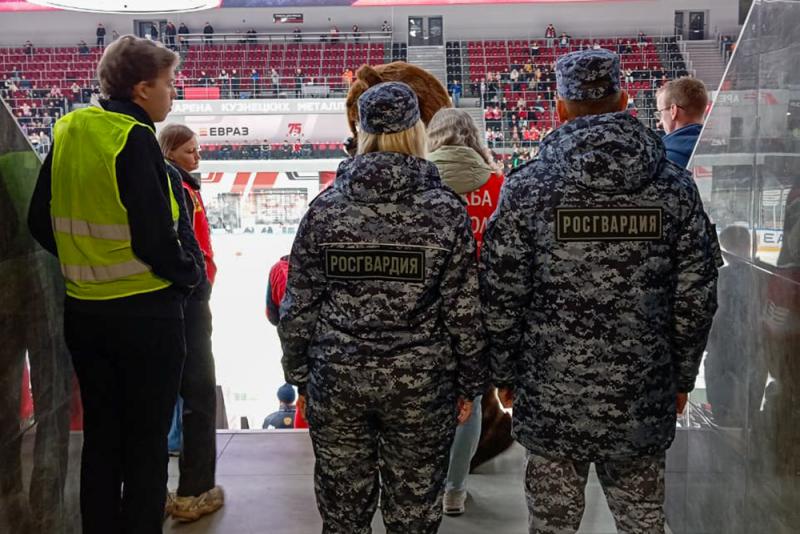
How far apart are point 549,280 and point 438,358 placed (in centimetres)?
26

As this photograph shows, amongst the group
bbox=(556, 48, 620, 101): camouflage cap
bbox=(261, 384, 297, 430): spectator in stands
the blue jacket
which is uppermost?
bbox=(556, 48, 620, 101): camouflage cap

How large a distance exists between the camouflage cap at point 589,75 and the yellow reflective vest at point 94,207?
0.88 meters

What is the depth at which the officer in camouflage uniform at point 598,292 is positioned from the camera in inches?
55.3

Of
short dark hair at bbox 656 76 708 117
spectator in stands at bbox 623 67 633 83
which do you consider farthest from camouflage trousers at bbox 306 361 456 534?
spectator in stands at bbox 623 67 633 83

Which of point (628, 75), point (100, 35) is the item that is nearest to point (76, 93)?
point (100, 35)

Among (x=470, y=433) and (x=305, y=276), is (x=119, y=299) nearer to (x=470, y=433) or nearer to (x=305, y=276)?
(x=305, y=276)

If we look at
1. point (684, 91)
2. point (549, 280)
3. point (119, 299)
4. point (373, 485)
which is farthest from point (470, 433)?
point (684, 91)

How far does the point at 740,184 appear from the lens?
1728 millimetres

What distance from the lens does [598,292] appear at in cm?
143

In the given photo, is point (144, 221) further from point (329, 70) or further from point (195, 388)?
point (329, 70)

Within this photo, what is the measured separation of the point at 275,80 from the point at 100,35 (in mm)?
4349

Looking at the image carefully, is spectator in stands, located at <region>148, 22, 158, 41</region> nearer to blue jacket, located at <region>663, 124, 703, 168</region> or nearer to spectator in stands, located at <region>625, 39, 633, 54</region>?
spectator in stands, located at <region>625, 39, 633, 54</region>

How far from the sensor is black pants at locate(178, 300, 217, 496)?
2.15 m

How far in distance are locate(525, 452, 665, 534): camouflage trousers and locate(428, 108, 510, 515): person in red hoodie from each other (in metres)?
0.52
